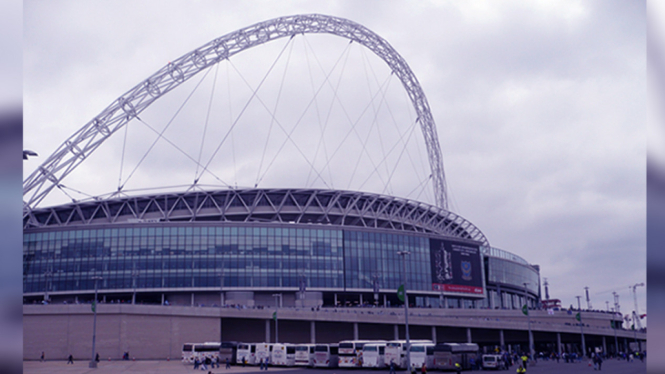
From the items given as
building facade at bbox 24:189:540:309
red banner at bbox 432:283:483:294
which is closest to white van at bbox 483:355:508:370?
building facade at bbox 24:189:540:309

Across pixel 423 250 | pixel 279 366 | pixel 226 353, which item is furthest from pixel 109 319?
A: pixel 423 250

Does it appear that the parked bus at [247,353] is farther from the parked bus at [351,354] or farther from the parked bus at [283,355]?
the parked bus at [351,354]

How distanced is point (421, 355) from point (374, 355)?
5.08m

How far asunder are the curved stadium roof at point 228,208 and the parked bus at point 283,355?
44.7 meters

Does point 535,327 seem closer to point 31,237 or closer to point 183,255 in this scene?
point 183,255

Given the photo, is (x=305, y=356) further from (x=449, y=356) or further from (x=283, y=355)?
(x=449, y=356)

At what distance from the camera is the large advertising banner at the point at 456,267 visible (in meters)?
119

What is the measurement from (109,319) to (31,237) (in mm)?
35062

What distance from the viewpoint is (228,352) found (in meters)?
72.2

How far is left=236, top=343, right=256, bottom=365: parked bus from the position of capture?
233ft

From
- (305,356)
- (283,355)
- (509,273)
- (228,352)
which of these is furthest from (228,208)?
(509,273)

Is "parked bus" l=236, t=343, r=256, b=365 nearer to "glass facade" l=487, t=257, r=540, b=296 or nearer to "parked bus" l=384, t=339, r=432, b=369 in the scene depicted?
"parked bus" l=384, t=339, r=432, b=369

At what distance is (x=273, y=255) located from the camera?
108 m

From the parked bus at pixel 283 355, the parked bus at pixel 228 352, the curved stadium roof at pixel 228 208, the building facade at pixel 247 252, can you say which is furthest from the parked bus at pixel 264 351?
the curved stadium roof at pixel 228 208
